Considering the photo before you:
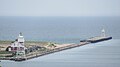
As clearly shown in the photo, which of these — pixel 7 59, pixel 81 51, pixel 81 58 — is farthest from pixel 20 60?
pixel 81 51

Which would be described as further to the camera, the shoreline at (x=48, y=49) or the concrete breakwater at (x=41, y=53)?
the shoreline at (x=48, y=49)

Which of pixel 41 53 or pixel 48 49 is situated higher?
pixel 48 49

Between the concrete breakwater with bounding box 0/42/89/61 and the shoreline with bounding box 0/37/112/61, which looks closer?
the concrete breakwater with bounding box 0/42/89/61

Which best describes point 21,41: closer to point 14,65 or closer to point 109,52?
point 14,65

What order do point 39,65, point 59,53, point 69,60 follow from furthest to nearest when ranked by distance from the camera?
point 59,53 → point 69,60 → point 39,65

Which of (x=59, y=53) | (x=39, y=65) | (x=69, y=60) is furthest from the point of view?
(x=59, y=53)

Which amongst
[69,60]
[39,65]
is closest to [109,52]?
[69,60]

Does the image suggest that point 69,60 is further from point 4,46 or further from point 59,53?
point 4,46

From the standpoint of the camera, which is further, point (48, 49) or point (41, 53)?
point (48, 49)

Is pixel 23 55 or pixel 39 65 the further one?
pixel 23 55
